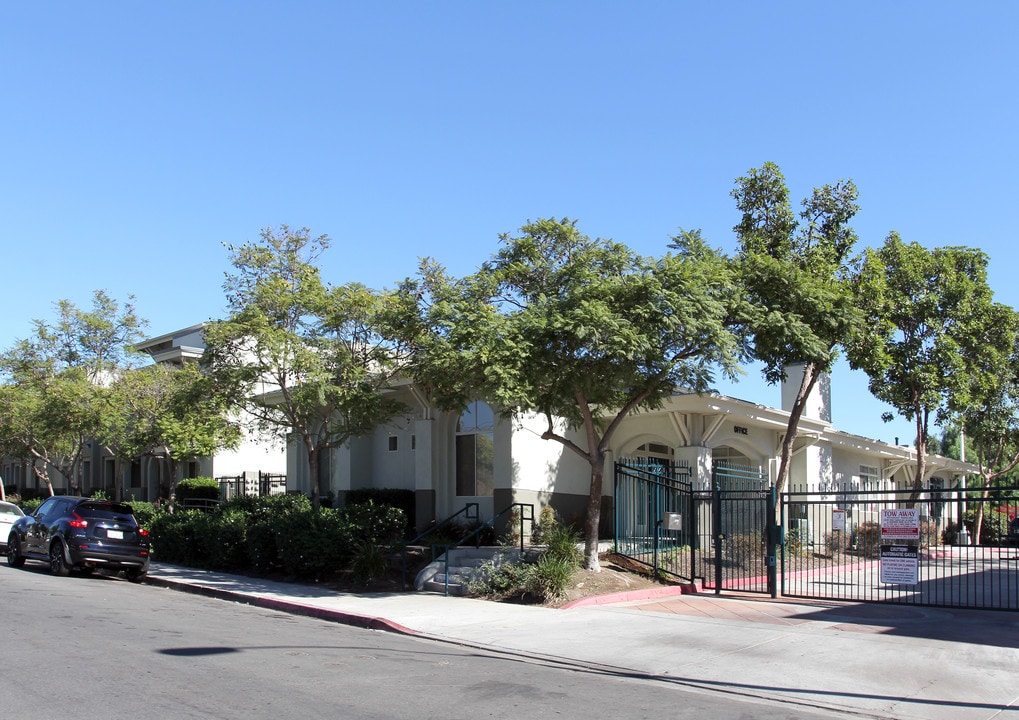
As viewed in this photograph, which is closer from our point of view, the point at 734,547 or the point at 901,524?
the point at 901,524

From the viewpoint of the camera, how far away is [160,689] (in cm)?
798

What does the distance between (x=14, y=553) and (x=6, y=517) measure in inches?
129

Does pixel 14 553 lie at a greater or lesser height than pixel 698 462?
lesser

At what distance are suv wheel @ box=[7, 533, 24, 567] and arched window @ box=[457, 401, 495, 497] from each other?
402 inches

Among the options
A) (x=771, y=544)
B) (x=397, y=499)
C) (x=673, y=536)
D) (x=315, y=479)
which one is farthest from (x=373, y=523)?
(x=771, y=544)

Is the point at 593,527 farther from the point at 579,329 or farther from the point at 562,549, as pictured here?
the point at 579,329

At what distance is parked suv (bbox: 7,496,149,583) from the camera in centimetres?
1870

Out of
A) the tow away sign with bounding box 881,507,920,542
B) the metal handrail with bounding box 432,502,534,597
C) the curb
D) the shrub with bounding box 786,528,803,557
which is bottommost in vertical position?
the curb

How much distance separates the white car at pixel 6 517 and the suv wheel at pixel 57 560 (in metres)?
5.04

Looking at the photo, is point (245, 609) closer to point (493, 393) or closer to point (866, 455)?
point (493, 393)

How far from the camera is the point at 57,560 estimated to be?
19.0m

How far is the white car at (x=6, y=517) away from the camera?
76.4 ft

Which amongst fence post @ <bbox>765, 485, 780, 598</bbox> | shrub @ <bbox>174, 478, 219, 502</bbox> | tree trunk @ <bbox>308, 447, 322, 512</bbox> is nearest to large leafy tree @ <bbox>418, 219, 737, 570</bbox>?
fence post @ <bbox>765, 485, 780, 598</bbox>

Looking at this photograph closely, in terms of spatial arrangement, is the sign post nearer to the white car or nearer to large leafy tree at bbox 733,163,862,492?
large leafy tree at bbox 733,163,862,492
